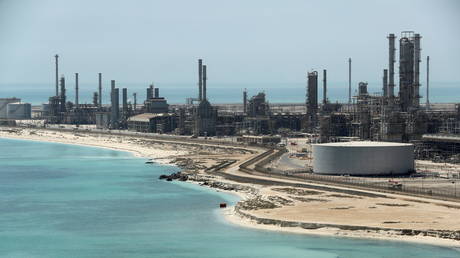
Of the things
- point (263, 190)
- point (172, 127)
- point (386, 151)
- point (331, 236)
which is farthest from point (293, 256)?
point (172, 127)

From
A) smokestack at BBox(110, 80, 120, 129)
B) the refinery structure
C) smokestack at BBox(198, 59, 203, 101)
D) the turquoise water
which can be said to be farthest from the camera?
smokestack at BBox(110, 80, 120, 129)

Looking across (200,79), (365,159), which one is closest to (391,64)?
(365,159)

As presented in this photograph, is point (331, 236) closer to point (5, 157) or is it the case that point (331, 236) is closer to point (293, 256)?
point (293, 256)

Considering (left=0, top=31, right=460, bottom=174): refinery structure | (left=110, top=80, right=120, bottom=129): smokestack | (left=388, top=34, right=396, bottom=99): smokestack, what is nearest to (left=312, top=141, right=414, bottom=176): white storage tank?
(left=0, top=31, right=460, bottom=174): refinery structure

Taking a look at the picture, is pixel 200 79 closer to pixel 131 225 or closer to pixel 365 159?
pixel 365 159

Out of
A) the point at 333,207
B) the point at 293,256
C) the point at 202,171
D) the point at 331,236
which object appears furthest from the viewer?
the point at 202,171

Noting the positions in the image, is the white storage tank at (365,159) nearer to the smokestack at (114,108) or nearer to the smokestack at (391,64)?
the smokestack at (391,64)

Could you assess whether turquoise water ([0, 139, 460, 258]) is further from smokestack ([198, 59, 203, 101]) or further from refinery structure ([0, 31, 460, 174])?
smokestack ([198, 59, 203, 101])
